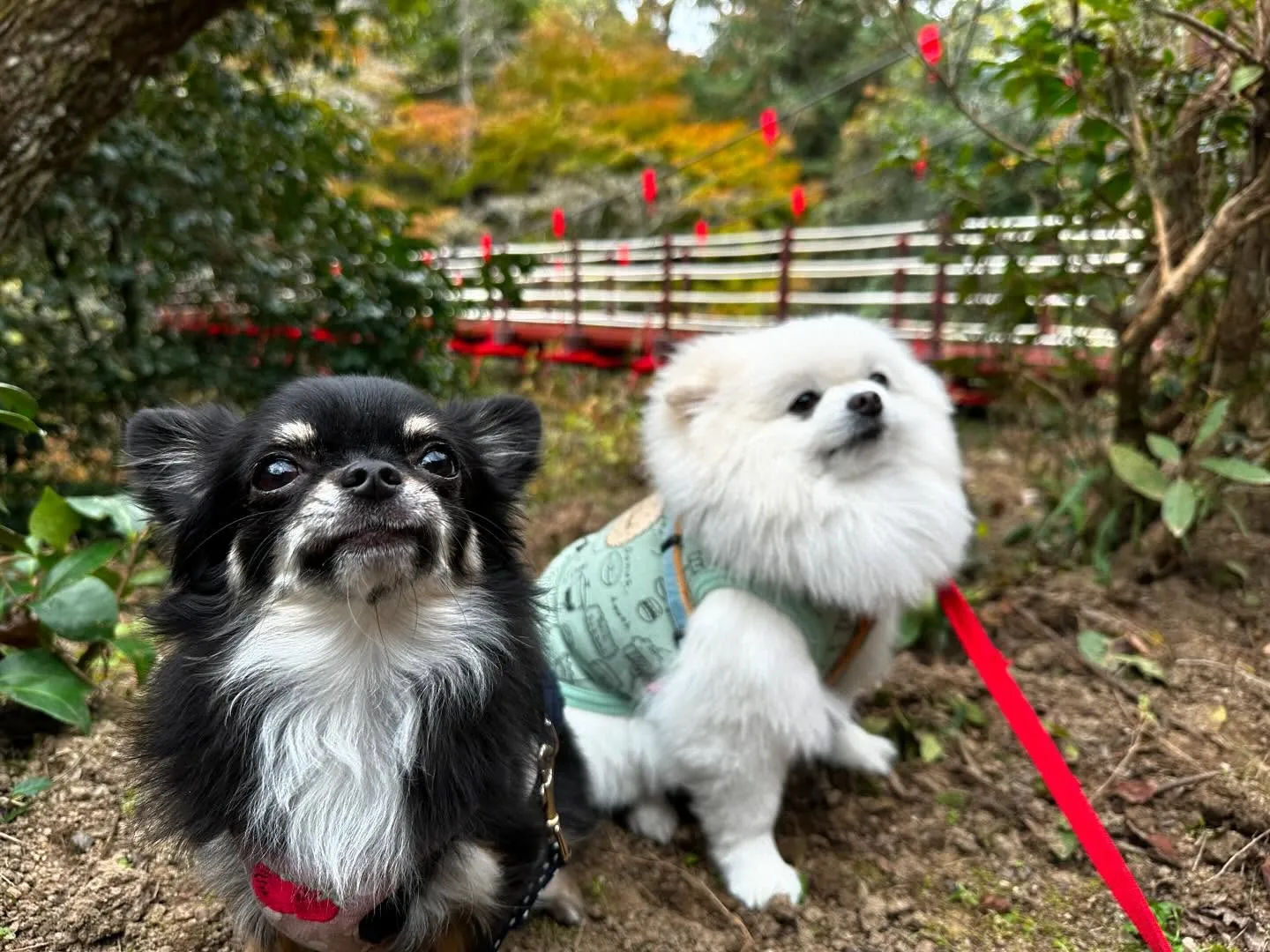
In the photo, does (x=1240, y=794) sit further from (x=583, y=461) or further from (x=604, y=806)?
(x=583, y=461)

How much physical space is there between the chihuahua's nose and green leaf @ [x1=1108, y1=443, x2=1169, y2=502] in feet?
8.31

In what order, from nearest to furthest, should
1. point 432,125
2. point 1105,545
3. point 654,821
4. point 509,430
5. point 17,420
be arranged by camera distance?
point 17,420 → point 509,430 → point 654,821 → point 1105,545 → point 432,125

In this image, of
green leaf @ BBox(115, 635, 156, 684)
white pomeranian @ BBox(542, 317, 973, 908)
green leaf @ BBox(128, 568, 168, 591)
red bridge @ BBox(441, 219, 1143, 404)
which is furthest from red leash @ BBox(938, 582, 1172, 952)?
green leaf @ BBox(128, 568, 168, 591)

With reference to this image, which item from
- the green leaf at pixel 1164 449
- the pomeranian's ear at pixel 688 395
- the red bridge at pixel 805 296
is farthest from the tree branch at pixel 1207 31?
the pomeranian's ear at pixel 688 395

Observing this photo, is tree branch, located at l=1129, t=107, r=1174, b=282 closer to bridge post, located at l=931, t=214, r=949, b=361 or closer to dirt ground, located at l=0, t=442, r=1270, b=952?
dirt ground, located at l=0, t=442, r=1270, b=952

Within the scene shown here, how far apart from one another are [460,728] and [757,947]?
98cm

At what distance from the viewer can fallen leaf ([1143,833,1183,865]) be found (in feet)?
6.76

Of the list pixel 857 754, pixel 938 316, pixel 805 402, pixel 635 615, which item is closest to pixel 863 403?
pixel 805 402

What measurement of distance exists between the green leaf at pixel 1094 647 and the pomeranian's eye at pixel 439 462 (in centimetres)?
226

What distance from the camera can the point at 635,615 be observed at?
2.29 meters

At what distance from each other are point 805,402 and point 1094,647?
146 centimetres

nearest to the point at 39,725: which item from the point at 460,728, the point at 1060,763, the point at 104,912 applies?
the point at 104,912

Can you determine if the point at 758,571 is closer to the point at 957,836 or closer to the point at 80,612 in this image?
the point at 957,836

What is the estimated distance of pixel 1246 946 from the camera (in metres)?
1.81
